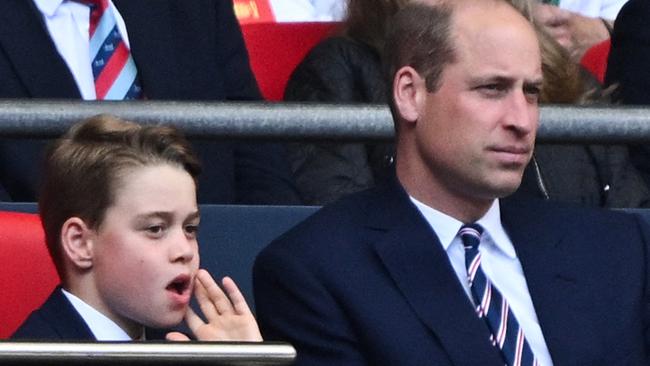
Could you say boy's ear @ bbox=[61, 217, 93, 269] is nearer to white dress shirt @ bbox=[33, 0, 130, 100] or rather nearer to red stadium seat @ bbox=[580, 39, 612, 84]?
white dress shirt @ bbox=[33, 0, 130, 100]

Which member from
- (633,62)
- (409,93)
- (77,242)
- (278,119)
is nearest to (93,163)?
(77,242)

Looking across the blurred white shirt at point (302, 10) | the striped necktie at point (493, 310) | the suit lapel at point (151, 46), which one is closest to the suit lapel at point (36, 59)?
the suit lapel at point (151, 46)

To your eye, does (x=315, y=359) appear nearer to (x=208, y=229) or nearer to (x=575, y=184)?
(x=208, y=229)

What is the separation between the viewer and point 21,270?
3.42m

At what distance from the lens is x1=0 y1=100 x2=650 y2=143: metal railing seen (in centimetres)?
350

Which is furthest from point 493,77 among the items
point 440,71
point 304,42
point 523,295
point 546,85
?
point 304,42

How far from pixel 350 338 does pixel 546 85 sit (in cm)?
145

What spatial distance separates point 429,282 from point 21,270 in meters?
0.75

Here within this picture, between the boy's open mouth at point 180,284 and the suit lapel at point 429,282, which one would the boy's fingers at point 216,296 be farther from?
the suit lapel at point 429,282

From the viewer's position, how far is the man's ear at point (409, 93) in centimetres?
341

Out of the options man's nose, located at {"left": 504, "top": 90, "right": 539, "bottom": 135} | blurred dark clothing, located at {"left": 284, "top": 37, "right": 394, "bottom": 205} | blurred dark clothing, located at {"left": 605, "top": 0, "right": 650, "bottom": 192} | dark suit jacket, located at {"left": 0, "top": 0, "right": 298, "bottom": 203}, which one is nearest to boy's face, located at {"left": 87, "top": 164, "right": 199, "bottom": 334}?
man's nose, located at {"left": 504, "top": 90, "right": 539, "bottom": 135}

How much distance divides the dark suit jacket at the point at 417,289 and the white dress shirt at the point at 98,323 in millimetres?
310

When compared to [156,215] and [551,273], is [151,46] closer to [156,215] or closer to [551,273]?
[156,215]

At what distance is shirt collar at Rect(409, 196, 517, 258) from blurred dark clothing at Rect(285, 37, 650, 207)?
0.89 m
